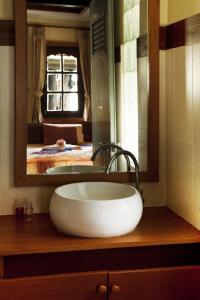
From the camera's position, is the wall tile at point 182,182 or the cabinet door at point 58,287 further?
the wall tile at point 182,182

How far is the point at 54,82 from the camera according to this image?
83.9 inches

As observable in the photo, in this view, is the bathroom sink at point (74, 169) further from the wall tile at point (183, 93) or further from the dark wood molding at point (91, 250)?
the wall tile at point (183, 93)

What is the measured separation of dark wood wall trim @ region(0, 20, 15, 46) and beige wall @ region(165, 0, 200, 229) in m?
0.71

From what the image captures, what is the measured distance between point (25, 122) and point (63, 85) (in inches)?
9.3

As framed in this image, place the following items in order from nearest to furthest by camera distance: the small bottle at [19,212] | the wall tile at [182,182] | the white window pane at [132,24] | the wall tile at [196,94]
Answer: the wall tile at [196,94], the wall tile at [182,182], the small bottle at [19,212], the white window pane at [132,24]

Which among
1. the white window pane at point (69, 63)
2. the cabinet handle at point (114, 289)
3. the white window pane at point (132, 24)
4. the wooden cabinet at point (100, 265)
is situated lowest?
the cabinet handle at point (114, 289)

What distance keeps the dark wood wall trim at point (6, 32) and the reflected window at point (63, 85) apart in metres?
0.18

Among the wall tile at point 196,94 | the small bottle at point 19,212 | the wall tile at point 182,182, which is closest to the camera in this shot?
the wall tile at point 196,94

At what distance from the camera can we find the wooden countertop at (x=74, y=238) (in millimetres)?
1722

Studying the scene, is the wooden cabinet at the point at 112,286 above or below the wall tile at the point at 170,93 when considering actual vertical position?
below

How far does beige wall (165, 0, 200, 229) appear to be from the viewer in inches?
74.8

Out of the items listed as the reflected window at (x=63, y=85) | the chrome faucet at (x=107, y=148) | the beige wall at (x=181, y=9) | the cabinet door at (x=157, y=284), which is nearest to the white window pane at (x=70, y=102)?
the reflected window at (x=63, y=85)

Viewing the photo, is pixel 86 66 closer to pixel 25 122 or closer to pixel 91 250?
pixel 25 122

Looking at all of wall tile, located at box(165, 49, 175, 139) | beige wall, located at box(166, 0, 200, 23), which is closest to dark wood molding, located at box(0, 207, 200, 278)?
wall tile, located at box(165, 49, 175, 139)
